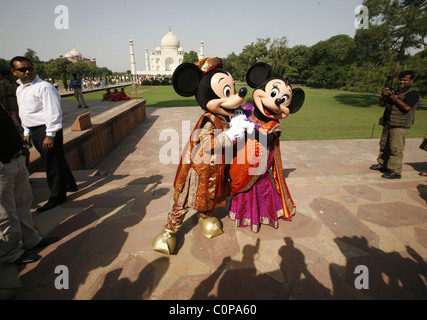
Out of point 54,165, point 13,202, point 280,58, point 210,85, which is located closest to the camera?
point 13,202

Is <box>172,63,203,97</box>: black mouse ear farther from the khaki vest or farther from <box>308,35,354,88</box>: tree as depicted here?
<box>308,35,354,88</box>: tree

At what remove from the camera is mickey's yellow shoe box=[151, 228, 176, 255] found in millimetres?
2073

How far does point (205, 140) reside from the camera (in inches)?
80.4

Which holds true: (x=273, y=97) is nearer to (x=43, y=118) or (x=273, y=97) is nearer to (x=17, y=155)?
(x=17, y=155)

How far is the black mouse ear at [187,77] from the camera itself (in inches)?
84.1

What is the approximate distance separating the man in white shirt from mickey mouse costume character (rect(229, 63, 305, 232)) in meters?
2.29

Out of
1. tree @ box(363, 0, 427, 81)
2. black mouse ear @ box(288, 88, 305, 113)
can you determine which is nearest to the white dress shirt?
black mouse ear @ box(288, 88, 305, 113)

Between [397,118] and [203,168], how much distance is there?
3.93 m

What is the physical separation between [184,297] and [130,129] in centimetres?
864

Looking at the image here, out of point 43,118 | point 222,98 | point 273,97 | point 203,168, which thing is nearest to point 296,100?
point 273,97

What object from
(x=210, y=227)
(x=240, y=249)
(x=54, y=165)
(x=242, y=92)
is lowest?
(x=240, y=249)

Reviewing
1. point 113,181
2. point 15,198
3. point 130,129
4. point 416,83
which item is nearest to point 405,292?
point 15,198

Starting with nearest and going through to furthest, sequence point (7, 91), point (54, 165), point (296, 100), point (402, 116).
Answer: point (296, 100) < point (54, 165) < point (402, 116) < point (7, 91)

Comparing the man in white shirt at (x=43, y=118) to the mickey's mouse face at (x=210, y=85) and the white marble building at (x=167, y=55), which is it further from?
the white marble building at (x=167, y=55)
